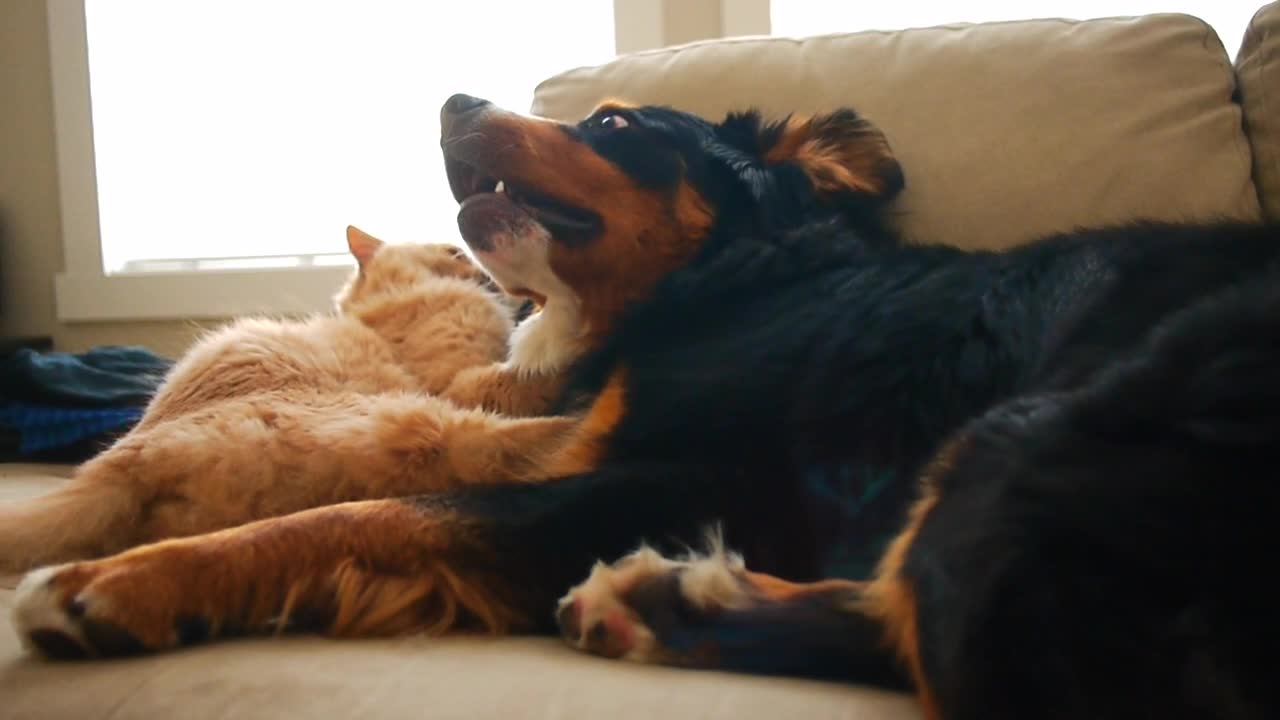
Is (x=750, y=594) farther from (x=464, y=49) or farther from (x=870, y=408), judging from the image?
(x=464, y=49)

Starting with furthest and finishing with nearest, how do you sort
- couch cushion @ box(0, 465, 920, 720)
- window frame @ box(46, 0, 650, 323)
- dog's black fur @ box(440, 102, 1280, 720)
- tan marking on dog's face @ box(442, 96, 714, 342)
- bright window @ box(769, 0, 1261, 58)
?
window frame @ box(46, 0, 650, 323) < bright window @ box(769, 0, 1261, 58) < tan marking on dog's face @ box(442, 96, 714, 342) < couch cushion @ box(0, 465, 920, 720) < dog's black fur @ box(440, 102, 1280, 720)

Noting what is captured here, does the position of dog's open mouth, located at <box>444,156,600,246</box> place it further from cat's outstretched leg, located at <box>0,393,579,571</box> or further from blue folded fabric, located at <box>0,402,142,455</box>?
blue folded fabric, located at <box>0,402,142,455</box>

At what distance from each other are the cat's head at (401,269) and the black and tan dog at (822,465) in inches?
14.1

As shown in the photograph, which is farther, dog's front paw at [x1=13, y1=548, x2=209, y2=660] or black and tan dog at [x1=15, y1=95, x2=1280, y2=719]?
dog's front paw at [x1=13, y1=548, x2=209, y2=660]

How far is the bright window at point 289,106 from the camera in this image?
353 cm

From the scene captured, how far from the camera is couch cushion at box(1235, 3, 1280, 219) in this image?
1798mm

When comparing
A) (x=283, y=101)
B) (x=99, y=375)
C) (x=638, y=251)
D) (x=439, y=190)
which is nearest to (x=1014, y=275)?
(x=638, y=251)

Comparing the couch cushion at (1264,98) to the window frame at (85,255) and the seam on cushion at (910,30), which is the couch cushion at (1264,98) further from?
the window frame at (85,255)

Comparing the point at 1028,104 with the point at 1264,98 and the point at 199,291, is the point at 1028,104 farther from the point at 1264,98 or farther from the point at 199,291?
the point at 199,291

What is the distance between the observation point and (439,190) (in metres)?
3.61

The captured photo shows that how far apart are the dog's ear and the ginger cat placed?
526 mm

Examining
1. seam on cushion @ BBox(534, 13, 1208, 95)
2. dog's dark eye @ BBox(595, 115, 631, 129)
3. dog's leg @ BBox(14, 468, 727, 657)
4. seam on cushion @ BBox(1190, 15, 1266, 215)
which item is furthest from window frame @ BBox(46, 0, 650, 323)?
seam on cushion @ BBox(1190, 15, 1266, 215)

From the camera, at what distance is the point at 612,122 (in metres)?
1.80

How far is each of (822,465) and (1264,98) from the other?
109 cm
